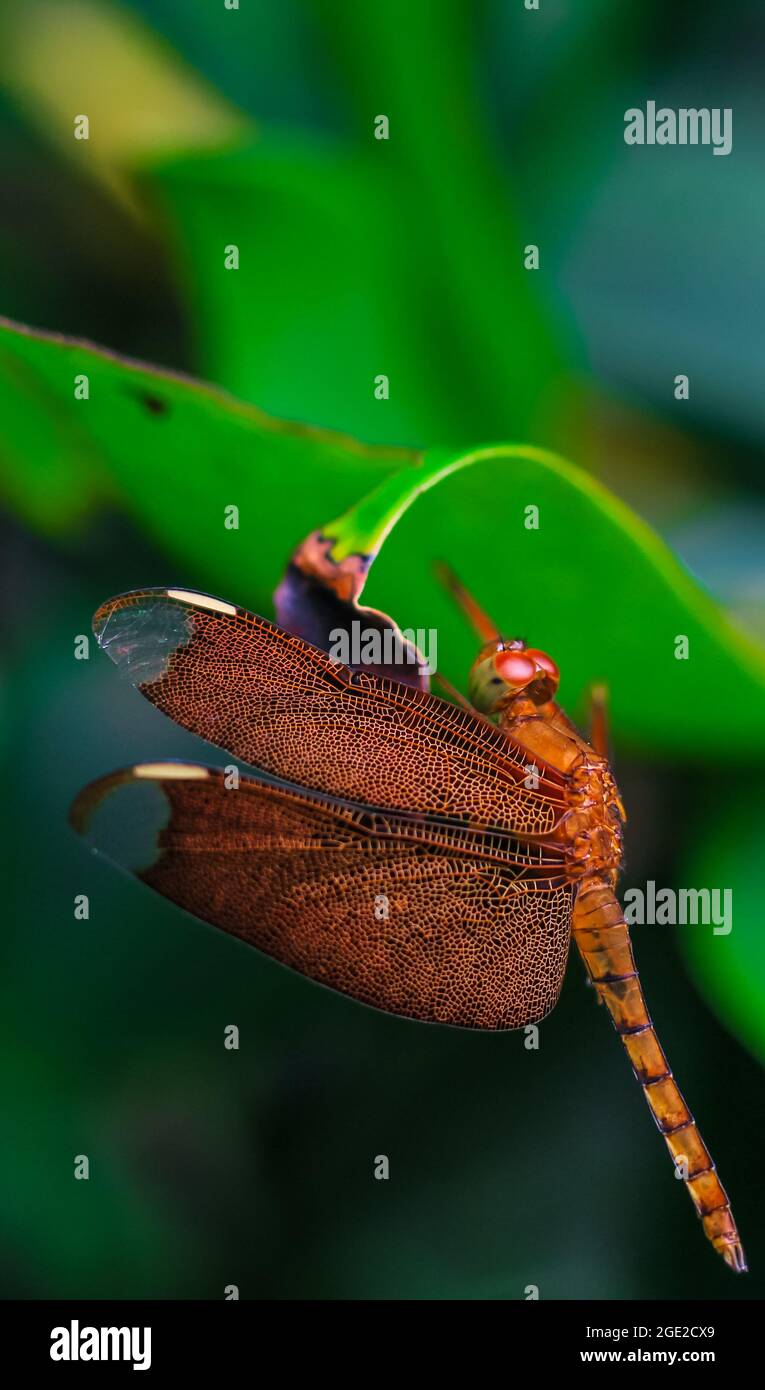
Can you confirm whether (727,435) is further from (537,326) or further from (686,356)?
(537,326)

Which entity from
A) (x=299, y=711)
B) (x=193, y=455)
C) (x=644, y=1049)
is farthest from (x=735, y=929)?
(x=193, y=455)

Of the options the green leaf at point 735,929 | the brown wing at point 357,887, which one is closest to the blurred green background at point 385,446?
the green leaf at point 735,929

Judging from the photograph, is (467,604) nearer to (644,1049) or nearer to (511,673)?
(511,673)

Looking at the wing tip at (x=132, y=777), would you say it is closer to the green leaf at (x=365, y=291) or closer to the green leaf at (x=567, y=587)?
the green leaf at (x=567, y=587)
